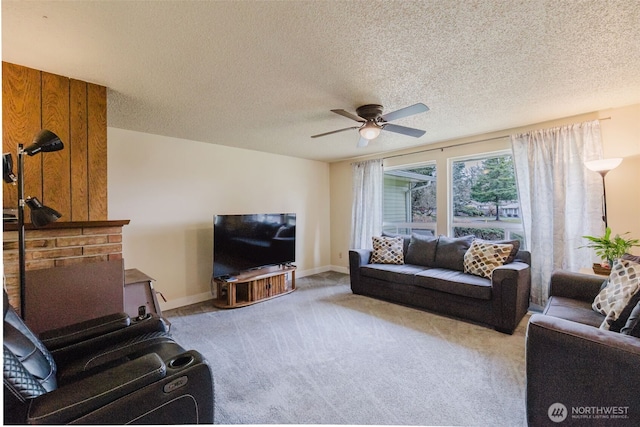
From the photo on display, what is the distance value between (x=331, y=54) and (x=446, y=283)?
8.90 ft

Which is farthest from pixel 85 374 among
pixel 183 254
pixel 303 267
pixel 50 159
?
pixel 303 267

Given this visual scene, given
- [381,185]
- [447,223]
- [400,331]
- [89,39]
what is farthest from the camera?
[381,185]

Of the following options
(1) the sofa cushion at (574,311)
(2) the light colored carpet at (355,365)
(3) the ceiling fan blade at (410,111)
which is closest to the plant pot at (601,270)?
(1) the sofa cushion at (574,311)

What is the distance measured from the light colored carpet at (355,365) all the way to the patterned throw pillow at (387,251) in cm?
75

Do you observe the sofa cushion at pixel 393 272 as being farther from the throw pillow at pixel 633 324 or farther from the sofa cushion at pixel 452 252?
the throw pillow at pixel 633 324

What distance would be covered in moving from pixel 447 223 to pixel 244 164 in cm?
332

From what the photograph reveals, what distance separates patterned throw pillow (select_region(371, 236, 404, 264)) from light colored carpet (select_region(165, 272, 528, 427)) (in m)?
0.75

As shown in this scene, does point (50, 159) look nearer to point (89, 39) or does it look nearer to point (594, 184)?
point (89, 39)

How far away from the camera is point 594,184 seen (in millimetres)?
3043

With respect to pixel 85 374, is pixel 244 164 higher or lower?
higher

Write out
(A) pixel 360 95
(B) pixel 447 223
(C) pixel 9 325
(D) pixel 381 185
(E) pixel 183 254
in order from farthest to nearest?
(D) pixel 381 185
(B) pixel 447 223
(E) pixel 183 254
(A) pixel 360 95
(C) pixel 9 325

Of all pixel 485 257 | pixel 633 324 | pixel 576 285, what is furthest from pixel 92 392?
pixel 485 257

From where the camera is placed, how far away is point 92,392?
3.67 ft

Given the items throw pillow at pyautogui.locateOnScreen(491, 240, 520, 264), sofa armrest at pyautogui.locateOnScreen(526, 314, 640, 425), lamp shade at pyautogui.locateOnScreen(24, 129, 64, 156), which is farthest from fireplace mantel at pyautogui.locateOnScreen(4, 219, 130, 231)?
throw pillow at pyautogui.locateOnScreen(491, 240, 520, 264)
